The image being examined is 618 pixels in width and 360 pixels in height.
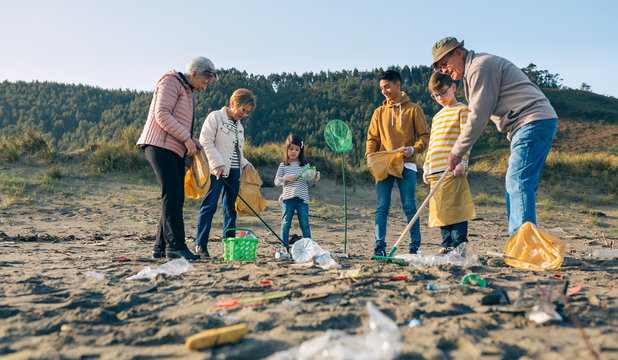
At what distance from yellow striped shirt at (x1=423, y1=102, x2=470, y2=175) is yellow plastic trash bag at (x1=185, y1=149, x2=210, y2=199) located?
2.16 metres

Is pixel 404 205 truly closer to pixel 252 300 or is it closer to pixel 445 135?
pixel 445 135

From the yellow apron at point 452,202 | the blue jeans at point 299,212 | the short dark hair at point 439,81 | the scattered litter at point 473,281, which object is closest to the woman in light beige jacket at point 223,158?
the blue jeans at point 299,212

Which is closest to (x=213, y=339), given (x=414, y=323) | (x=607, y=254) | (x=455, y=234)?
(x=414, y=323)

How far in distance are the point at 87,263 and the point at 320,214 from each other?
5.49m

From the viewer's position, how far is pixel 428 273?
2.96 metres

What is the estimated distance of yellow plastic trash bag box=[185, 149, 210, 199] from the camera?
382 cm

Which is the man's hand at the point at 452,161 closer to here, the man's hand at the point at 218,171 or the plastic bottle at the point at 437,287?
the plastic bottle at the point at 437,287

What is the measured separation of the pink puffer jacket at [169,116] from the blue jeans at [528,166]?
2797 millimetres

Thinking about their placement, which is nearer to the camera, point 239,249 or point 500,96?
point 500,96

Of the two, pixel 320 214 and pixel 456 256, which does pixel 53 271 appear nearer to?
pixel 456 256

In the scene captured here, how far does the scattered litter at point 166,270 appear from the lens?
2.88m

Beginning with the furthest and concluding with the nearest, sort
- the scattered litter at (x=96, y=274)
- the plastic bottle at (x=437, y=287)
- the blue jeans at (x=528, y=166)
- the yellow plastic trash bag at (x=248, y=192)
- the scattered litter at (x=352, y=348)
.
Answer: the yellow plastic trash bag at (x=248, y=192) → the blue jeans at (x=528, y=166) → the scattered litter at (x=96, y=274) → the plastic bottle at (x=437, y=287) → the scattered litter at (x=352, y=348)

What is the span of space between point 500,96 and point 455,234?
129cm

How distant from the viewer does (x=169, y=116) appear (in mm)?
3541
